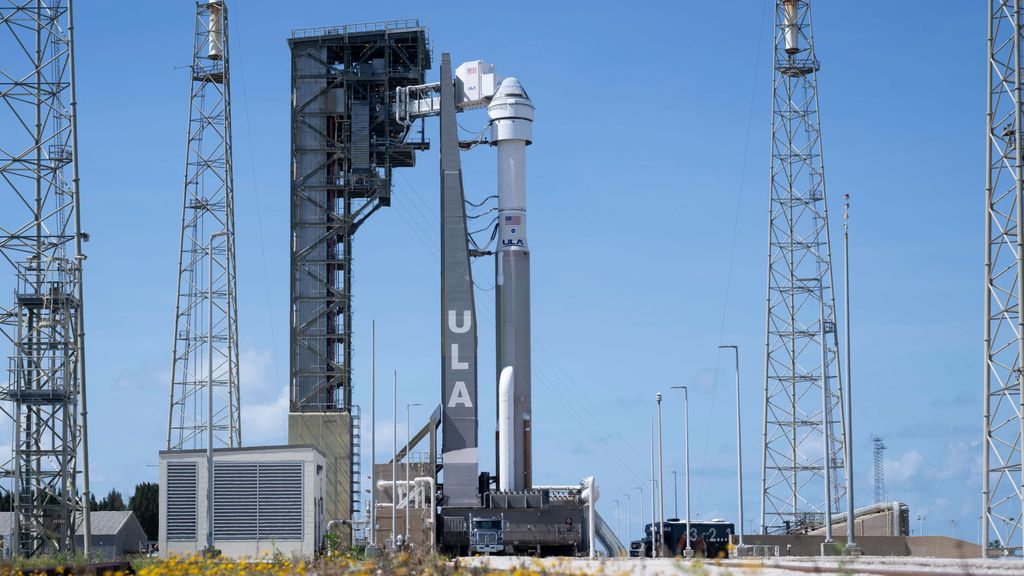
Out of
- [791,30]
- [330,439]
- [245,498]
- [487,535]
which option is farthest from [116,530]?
[791,30]

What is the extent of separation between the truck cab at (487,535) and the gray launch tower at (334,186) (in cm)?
1628

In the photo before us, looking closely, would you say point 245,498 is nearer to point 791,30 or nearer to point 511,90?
point 511,90

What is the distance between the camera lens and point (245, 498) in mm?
63031

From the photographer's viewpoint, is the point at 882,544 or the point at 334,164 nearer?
the point at 882,544

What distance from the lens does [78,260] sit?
170ft

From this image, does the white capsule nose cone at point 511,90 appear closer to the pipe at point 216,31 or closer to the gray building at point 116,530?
the pipe at point 216,31

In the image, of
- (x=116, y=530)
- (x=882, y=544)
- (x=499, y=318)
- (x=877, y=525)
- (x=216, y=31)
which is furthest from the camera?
(x=116, y=530)

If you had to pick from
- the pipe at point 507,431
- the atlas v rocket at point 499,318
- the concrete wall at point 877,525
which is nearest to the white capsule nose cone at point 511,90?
the atlas v rocket at point 499,318

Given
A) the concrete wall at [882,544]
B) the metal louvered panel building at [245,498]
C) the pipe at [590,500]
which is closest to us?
the concrete wall at [882,544]

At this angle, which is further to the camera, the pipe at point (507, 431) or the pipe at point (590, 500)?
the pipe at point (507, 431)

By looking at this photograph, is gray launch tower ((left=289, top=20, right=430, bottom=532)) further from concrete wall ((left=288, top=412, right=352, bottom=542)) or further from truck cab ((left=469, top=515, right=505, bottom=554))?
truck cab ((left=469, top=515, right=505, bottom=554))

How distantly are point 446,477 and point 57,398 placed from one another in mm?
19039

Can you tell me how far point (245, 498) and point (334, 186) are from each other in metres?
20.5

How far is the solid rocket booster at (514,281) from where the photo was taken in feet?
210
